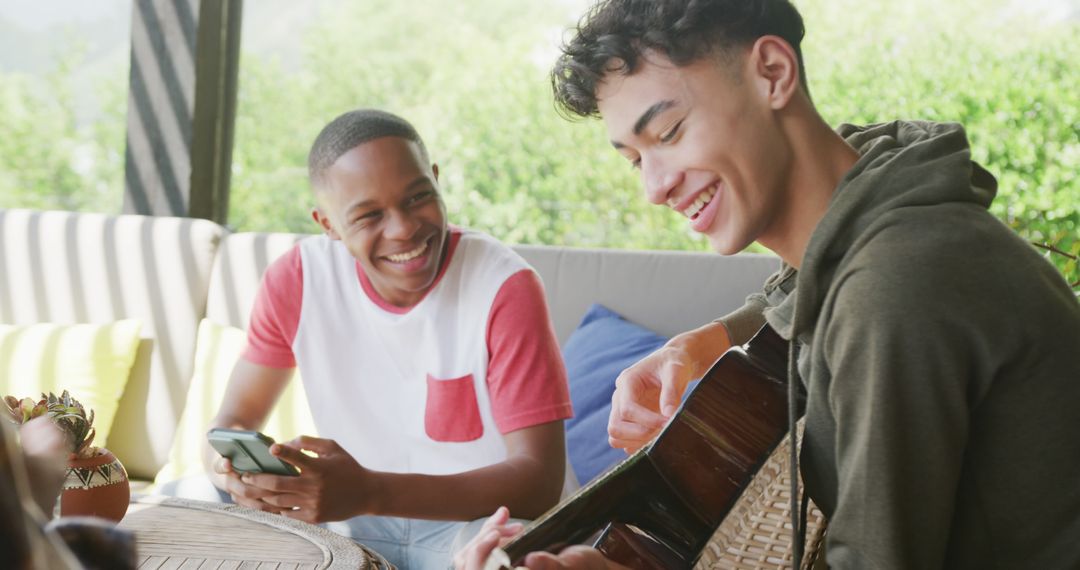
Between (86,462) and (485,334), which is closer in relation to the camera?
(86,462)

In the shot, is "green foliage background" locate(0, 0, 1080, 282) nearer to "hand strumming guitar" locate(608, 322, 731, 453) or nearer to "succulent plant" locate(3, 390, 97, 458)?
"hand strumming guitar" locate(608, 322, 731, 453)

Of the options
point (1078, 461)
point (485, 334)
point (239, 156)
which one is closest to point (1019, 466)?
point (1078, 461)

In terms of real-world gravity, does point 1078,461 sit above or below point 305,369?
above

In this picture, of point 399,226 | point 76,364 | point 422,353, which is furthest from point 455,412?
point 76,364

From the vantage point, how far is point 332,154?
195cm

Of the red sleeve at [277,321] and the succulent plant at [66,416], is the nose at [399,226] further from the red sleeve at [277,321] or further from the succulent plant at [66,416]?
the succulent plant at [66,416]

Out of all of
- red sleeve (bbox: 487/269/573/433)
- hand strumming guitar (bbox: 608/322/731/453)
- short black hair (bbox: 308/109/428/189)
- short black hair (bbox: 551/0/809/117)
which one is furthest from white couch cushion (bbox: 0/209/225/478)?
short black hair (bbox: 551/0/809/117)

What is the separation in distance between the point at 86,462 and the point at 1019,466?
110cm

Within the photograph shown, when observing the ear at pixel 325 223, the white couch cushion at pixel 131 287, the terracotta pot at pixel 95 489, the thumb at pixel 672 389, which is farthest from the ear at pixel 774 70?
the white couch cushion at pixel 131 287

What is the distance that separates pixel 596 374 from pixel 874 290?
155 cm

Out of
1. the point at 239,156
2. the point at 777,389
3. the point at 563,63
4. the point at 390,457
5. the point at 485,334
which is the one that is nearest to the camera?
the point at 777,389

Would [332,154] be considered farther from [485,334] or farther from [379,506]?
[379,506]

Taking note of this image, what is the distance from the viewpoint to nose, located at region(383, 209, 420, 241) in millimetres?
1882

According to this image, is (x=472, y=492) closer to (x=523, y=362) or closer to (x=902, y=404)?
(x=523, y=362)
